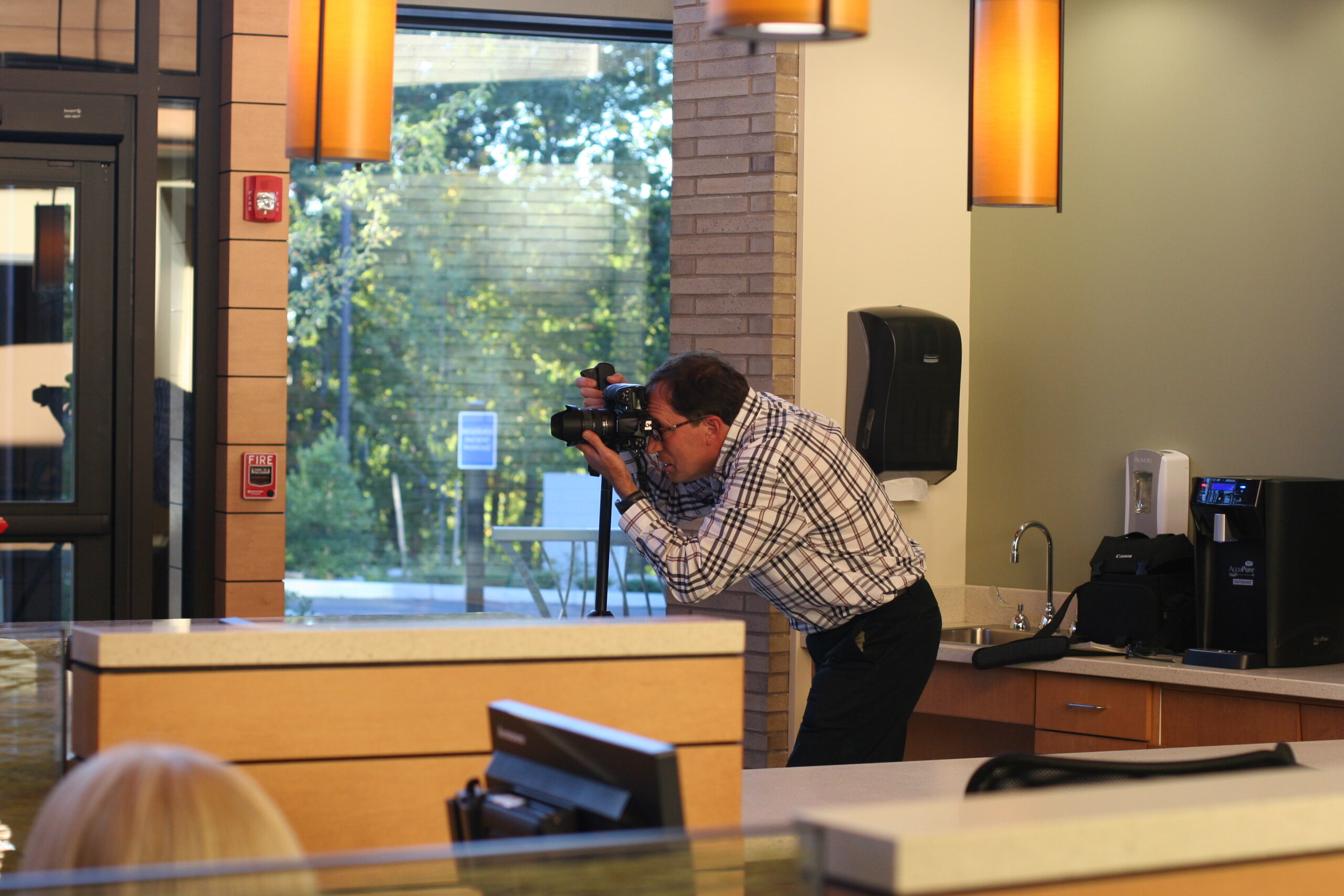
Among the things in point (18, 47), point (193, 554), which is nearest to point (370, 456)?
point (193, 554)

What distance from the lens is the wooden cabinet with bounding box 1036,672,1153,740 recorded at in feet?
11.9

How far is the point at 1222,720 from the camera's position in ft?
11.5

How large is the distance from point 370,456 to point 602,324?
92cm

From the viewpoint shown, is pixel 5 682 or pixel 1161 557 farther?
pixel 1161 557

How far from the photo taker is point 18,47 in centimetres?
414

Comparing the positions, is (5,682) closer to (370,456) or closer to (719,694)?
(719,694)

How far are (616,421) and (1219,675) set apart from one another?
1616 millimetres

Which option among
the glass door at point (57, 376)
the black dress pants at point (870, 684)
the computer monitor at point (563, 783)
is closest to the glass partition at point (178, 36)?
the glass door at point (57, 376)

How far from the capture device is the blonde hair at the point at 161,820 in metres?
0.99

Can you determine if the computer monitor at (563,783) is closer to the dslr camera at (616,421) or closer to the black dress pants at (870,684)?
the dslr camera at (616,421)

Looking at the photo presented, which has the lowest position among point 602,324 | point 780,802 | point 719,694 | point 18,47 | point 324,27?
point 780,802

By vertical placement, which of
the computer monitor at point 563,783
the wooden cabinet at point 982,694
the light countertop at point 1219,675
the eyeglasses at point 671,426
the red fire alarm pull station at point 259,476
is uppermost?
the eyeglasses at point 671,426

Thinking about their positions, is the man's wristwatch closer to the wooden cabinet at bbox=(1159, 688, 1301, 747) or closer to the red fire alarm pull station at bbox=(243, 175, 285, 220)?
the wooden cabinet at bbox=(1159, 688, 1301, 747)

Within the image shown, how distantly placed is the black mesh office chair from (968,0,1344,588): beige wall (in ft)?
8.35
